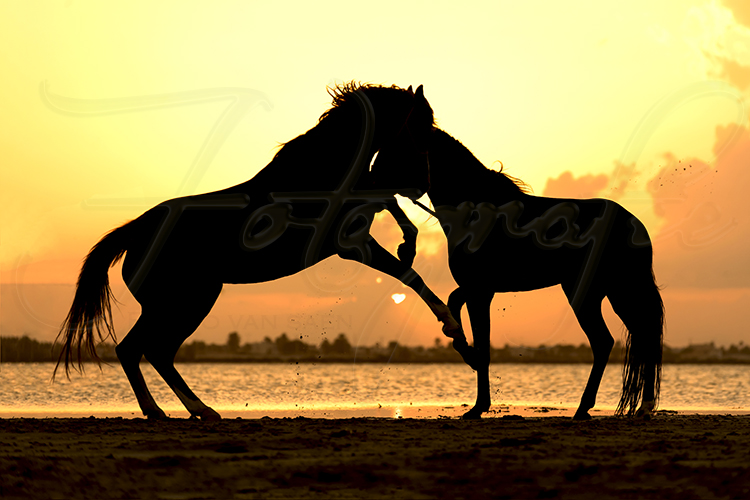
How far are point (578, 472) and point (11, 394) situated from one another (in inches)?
569

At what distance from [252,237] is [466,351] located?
2.48 metres

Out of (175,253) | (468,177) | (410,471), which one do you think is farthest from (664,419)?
(175,253)

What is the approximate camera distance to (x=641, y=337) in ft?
29.5

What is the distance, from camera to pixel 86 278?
854 cm

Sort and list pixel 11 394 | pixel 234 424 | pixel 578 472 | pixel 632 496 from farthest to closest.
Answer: pixel 11 394, pixel 234 424, pixel 578 472, pixel 632 496

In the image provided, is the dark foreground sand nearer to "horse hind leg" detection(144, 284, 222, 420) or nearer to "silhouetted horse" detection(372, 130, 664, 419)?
"horse hind leg" detection(144, 284, 222, 420)

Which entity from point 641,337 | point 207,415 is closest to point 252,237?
point 207,415

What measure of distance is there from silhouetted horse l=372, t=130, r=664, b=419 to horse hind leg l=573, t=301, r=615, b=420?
A: 0.01m

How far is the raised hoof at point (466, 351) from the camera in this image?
7844 mm

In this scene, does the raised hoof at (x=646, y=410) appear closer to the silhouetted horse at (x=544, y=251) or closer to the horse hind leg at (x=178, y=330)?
the silhouetted horse at (x=544, y=251)

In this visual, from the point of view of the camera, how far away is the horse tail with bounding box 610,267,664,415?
29.2 ft

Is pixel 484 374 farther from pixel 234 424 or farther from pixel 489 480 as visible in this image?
pixel 489 480

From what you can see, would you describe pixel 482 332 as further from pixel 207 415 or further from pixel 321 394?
pixel 321 394

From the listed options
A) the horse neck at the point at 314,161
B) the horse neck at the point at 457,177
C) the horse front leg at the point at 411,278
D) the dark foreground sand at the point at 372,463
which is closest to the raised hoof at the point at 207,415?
the dark foreground sand at the point at 372,463
